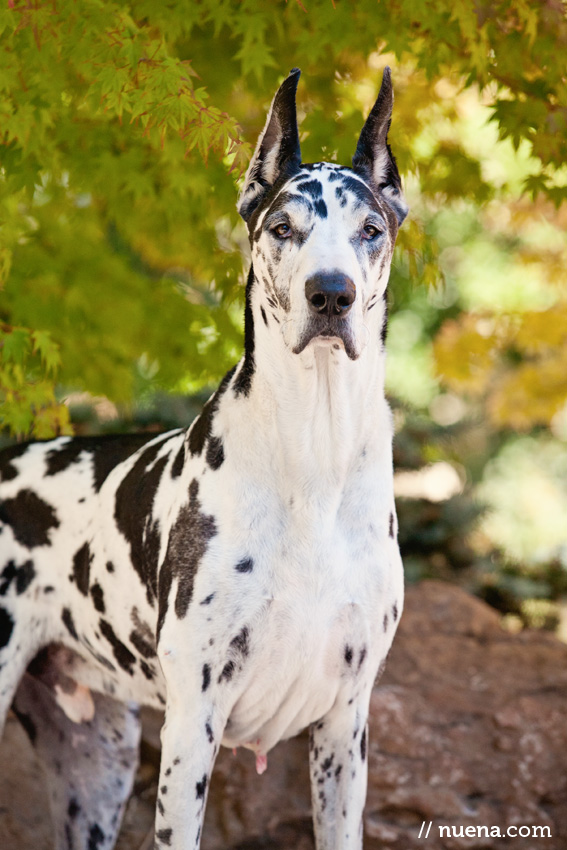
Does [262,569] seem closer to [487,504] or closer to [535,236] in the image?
[487,504]

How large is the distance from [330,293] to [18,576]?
1.70m

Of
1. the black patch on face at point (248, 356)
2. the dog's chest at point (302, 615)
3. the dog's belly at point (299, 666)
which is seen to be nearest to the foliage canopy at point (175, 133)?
the black patch on face at point (248, 356)

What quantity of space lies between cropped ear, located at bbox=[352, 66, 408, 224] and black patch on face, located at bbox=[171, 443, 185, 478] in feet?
3.41

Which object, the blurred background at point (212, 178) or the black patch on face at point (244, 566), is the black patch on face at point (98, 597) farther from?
the blurred background at point (212, 178)

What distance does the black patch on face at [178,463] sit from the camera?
299 centimetres

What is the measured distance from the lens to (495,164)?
11.1m

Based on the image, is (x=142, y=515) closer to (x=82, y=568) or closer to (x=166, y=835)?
(x=82, y=568)

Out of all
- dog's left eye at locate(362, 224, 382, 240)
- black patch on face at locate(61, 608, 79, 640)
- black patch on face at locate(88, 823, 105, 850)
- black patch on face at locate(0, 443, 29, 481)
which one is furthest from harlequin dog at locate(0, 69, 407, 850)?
black patch on face at locate(88, 823, 105, 850)

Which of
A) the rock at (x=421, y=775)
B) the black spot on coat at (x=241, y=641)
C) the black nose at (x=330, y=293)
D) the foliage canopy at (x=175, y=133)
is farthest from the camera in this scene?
the rock at (x=421, y=775)

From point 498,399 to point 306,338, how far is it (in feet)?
20.9

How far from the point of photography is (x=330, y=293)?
7.85 feet

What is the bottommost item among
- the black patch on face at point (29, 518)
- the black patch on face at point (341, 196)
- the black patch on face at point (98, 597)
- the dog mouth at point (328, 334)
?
the black patch on face at point (98, 597)

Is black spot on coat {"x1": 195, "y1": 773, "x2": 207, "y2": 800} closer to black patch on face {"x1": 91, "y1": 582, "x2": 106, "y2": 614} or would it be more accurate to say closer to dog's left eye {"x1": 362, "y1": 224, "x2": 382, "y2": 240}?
black patch on face {"x1": 91, "y1": 582, "x2": 106, "y2": 614}

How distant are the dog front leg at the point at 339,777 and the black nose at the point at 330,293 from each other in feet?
4.21
